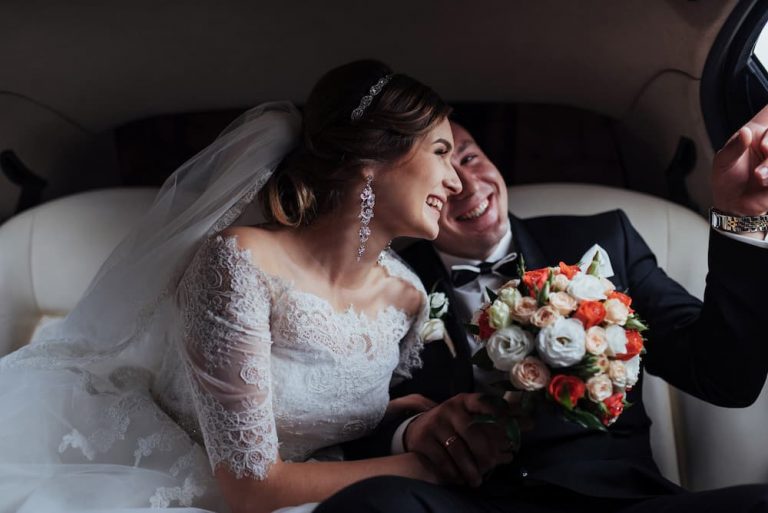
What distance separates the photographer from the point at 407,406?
197cm

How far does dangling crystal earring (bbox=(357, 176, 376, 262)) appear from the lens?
5.82 ft

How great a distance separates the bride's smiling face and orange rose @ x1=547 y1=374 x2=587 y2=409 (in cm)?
47

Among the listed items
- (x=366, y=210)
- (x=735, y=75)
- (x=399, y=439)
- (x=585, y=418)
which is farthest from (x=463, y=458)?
→ (x=735, y=75)

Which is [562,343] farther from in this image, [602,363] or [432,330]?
[432,330]

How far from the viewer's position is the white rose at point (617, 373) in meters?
1.46

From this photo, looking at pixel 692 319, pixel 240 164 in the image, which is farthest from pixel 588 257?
pixel 240 164

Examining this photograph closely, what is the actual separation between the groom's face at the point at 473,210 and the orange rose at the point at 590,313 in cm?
65

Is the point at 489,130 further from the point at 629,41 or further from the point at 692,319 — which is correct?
the point at 692,319

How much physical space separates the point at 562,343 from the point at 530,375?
3.0 inches

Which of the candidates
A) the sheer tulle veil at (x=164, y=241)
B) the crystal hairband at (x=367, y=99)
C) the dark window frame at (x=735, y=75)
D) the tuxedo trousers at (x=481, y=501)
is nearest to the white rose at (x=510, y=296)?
the tuxedo trousers at (x=481, y=501)

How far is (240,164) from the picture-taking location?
6.01 feet

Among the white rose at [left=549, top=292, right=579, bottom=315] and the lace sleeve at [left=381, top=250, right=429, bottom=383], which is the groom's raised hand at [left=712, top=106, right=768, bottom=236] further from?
the lace sleeve at [left=381, top=250, right=429, bottom=383]

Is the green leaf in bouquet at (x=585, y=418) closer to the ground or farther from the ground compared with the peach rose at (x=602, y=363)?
closer to the ground

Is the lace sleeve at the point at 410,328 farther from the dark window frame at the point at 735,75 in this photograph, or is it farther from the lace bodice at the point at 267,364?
the dark window frame at the point at 735,75
